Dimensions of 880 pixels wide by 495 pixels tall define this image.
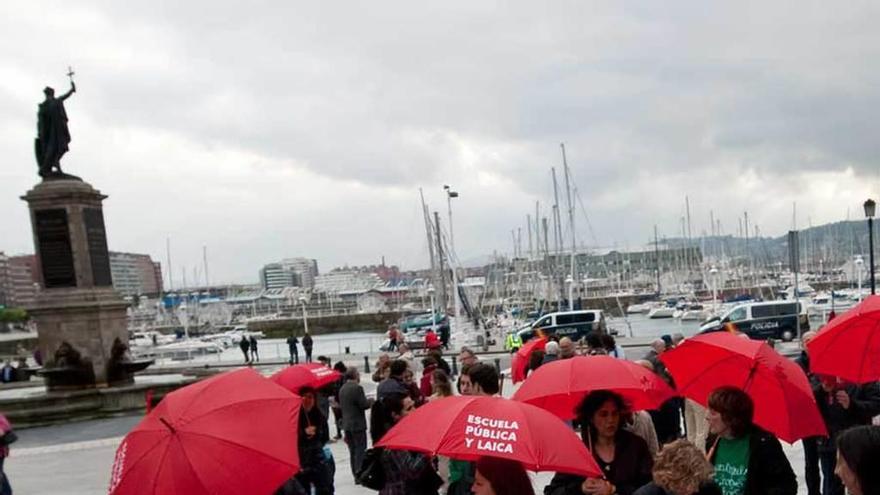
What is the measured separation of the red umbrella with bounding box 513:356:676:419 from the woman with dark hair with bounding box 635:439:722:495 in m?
1.75

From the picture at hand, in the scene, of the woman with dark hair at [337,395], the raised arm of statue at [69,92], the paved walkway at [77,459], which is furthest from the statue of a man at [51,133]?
the woman with dark hair at [337,395]

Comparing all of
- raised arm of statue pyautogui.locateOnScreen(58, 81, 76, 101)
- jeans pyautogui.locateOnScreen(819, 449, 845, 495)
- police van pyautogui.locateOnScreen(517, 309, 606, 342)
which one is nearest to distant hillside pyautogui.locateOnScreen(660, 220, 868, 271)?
police van pyautogui.locateOnScreen(517, 309, 606, 342)

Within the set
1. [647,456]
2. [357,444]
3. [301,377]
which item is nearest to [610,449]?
[647,456]

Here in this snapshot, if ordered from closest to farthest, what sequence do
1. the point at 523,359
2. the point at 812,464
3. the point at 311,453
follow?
1. the point at 311,453
2. the point at 812,464
3. the point at 523,359

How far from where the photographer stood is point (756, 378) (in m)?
5.86

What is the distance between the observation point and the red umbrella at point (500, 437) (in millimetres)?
4309

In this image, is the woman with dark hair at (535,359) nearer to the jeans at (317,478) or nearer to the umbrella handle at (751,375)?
the jeans at (317,478)

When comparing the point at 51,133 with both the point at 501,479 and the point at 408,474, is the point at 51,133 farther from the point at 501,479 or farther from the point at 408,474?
the point at 501,479

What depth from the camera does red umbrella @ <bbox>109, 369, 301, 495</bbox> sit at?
4316 millimetres

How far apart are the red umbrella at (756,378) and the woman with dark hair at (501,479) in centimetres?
261

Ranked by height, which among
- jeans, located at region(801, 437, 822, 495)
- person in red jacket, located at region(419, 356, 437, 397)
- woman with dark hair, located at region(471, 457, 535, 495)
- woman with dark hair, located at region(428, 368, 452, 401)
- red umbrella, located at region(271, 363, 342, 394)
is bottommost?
jeans, located at region(801, 437, 822, 495)

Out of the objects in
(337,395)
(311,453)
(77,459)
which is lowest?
(77,459)

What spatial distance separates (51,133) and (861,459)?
2319 centimetres

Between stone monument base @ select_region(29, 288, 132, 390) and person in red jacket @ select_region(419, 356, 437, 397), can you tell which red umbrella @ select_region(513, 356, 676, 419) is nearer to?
person in red jacket @ select_region(419, 356, 437, 397)
